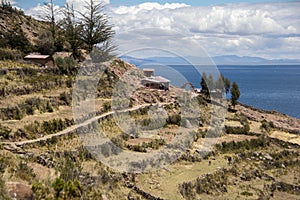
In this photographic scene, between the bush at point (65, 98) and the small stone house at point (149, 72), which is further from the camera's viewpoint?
the small stone house at point (149, 72)

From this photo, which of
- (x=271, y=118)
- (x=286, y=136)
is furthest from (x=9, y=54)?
(x=271, y=118)

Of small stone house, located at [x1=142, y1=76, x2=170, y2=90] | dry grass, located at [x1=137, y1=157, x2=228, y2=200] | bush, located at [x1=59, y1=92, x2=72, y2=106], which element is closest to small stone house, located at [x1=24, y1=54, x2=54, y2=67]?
bush, located at [x1=59, y1=92, x2=72, y2=106]

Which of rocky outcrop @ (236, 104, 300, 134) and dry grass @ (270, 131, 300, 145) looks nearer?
dry grass @ (270, 131, 300, 145)

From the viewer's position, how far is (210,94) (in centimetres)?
4262

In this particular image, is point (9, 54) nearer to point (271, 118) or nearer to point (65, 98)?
point (65, 98)

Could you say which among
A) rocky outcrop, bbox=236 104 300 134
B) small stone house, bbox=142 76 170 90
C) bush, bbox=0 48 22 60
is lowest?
rocky outcrop, bbox=236 104 300 134

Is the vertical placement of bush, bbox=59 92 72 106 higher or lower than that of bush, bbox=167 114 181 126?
higher

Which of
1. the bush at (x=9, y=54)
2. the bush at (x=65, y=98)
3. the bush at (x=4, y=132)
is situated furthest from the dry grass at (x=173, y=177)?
the bush at (x=9, y=54)

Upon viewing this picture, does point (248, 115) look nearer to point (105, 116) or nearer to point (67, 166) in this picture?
point (105, 116)

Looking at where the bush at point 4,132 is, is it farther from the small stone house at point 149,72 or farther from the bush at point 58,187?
the small stone house at point 149,72

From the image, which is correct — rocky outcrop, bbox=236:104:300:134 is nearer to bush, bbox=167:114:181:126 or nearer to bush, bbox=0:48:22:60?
bush, bbox=167:114:181:126

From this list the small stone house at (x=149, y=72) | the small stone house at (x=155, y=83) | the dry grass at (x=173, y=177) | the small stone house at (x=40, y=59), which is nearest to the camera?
the dry grass at (x=173, y=177)

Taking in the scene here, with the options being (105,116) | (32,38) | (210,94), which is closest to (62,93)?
(105,116)

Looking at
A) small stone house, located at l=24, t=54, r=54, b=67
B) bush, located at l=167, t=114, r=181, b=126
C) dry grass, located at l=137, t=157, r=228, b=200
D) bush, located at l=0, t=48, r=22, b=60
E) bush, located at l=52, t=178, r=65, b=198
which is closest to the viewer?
bush, located at l=52, t=178, r=65, b=198
